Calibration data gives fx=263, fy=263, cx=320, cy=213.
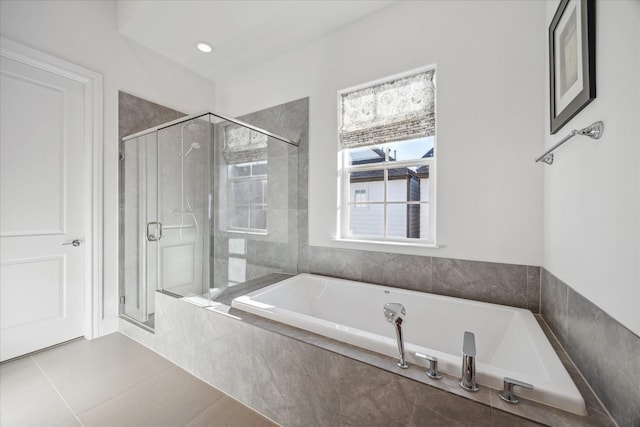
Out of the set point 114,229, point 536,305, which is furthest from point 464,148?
point 114,229

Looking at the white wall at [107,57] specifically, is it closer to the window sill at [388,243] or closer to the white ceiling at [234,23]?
the white ceiling at [234,23]

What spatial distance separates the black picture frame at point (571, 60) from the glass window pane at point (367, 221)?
1.23 meters

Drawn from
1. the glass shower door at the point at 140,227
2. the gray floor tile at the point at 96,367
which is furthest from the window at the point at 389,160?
the gray floor tile at the point at 96,367

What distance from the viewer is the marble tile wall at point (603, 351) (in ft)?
2.39

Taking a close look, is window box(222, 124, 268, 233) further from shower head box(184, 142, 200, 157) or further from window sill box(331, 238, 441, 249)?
window sill box(331, 238, 441, 249)

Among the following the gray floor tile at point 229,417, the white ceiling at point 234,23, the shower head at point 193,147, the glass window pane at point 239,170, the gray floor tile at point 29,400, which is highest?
the white ceiling at point 234,23

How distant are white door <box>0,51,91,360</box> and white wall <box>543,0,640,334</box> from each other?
3.30 meters

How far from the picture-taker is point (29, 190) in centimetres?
202

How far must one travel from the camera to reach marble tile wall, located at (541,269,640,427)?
729 mm

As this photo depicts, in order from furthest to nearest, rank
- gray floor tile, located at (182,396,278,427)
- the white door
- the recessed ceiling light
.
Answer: the recessed ceiling light → the white door → gray floor tile, located at (182,396,278,427)

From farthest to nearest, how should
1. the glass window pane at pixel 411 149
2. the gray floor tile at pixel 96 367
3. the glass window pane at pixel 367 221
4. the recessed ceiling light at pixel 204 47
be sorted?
1. the recessed ceiling light at pixel 204 47
2. the glass window pane at pixel 367 221
3. the glass window pane at pixel 411 149
4. the gray floor tile at pixel 96 367

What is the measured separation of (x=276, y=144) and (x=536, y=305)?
2.28 meters

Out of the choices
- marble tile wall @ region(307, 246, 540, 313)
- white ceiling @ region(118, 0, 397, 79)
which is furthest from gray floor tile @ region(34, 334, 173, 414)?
white ceiling @ region(118, 0, 397, 79)

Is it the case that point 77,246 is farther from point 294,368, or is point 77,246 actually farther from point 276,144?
point 294,368
